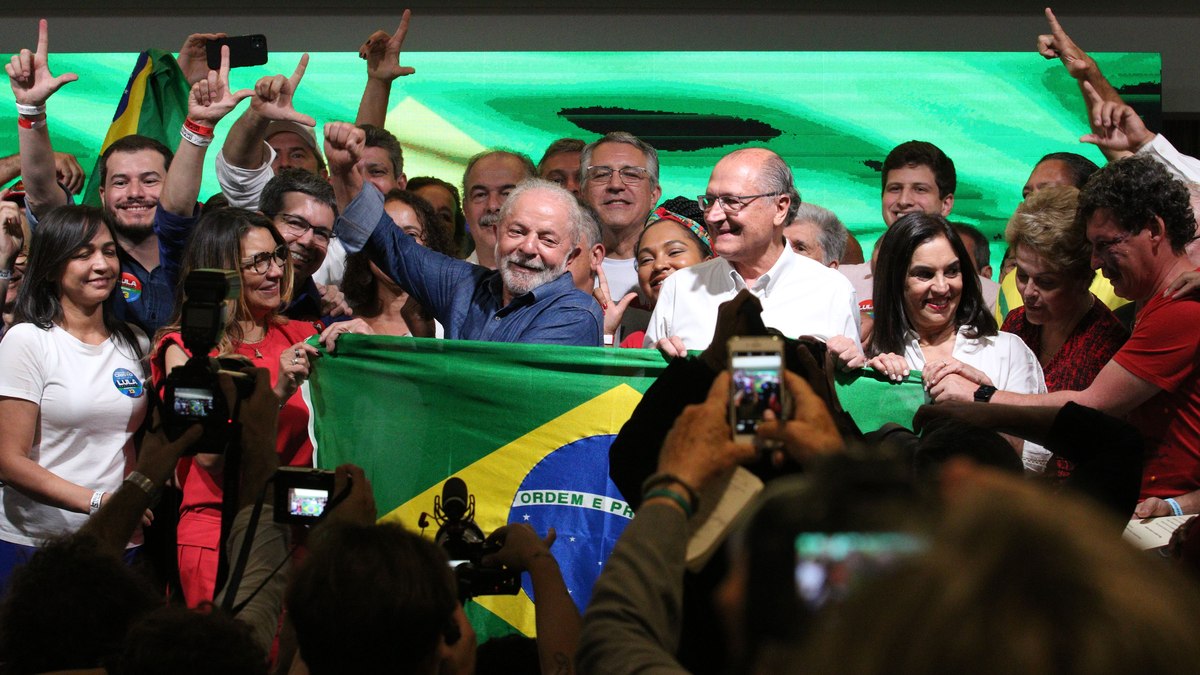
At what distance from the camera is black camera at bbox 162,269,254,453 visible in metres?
2.66

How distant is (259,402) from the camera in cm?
278

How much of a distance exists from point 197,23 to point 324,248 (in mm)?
3484

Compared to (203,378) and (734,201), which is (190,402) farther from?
(734,201)

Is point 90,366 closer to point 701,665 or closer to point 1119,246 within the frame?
point 701,665

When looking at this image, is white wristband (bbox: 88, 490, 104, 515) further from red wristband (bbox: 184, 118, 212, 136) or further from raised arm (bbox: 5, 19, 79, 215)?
raised arm (bbox: 5, 19, 79, 215)

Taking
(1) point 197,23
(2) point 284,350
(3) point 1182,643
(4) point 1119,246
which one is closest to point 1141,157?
(4) point 1119,246

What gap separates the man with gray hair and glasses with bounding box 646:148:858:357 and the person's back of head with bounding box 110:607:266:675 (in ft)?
8.16

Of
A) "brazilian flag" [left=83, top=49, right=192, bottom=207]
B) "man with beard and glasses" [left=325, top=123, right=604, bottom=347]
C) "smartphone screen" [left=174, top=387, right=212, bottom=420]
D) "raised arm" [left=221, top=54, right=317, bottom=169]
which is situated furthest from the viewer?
"brazilian flag" [left=83, top=49, right=192, bottom=207]

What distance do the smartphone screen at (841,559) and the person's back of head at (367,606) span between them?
847mm

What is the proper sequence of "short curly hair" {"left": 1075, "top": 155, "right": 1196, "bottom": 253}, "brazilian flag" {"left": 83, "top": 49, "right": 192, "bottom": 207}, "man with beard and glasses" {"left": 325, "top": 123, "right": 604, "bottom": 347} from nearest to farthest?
"short curly hair" {"left": 1075, "top": 155, "right": 1196, "bottom": 253}
"man with beard and glasses" {"left": 325, "top": 123, "right": 604, "bottom": 347}
"brazilian flag" {"left": 83, "top": 49, "right": 192, "bottom": 207}

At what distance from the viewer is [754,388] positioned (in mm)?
1745

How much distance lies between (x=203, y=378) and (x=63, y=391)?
1324mm

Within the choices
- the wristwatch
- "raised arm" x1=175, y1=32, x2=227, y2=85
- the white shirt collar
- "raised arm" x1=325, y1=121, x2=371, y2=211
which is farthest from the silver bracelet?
"raised arm" x1=175, y1=32, x2=227, y2=85

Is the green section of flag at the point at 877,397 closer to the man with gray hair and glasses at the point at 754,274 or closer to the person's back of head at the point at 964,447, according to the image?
the man with gray hair and glasses at the point at 754,274
